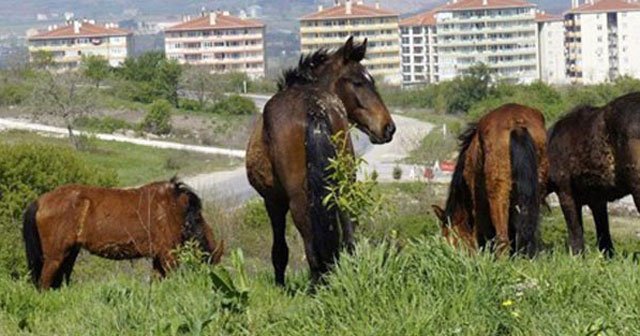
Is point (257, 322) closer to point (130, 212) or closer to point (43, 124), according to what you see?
point (130, 212)

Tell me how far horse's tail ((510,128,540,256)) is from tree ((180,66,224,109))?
75.8 meters

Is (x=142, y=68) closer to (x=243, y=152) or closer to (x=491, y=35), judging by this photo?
(x=243, y=152)

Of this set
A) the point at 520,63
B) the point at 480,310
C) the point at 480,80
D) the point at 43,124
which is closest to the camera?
the point at 480,310

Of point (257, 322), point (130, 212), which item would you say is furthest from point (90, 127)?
point (257, 322)

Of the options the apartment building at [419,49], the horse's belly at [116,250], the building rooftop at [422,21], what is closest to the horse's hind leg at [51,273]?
the horse's belly at [116,250]

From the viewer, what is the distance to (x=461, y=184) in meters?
7.81

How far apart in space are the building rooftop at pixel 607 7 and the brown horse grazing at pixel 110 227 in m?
131

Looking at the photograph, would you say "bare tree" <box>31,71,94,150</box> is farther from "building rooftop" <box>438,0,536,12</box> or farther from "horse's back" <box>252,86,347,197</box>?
"building rooftop" <box>438,0,536,12</box>

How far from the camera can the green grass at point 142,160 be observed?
170ft

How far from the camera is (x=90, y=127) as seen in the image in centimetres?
6744

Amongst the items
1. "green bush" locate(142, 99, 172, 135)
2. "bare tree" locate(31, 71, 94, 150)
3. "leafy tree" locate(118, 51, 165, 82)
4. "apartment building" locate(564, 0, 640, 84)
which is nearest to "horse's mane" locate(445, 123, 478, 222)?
"bare tree" locate(31, 71, 94, 150)

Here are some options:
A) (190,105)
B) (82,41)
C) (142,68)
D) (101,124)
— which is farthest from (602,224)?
(82,41)

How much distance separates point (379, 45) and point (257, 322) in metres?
145

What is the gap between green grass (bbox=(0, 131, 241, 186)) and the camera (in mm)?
51669
